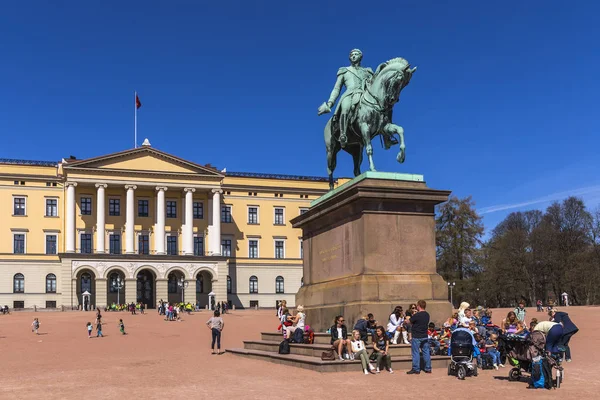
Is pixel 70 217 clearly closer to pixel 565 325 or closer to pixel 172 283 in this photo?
pixel 172 283

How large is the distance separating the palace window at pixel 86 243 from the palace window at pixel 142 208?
18.0 feet

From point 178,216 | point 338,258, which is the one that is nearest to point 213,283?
point 178,216

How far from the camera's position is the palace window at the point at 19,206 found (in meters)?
71.8

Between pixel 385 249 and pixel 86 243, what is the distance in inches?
2436

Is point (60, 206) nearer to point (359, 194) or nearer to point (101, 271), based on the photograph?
point (101, 271)

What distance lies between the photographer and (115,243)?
7388 cm

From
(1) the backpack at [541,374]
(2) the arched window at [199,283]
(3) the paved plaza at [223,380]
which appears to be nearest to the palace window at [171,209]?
(2) the arched window at [199,283]

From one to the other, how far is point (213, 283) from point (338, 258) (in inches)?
2341

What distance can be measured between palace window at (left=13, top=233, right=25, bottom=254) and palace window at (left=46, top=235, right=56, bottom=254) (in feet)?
7.13

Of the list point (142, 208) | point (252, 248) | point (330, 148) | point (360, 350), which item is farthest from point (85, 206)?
point (360, 350)

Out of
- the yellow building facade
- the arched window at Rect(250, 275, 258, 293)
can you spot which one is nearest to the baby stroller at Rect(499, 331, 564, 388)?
the yellow building facade

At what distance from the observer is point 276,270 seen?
79812 mm

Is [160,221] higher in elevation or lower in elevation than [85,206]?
lower

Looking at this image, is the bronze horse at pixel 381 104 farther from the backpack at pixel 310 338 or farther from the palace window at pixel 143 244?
the palace window at pixel 143 244
